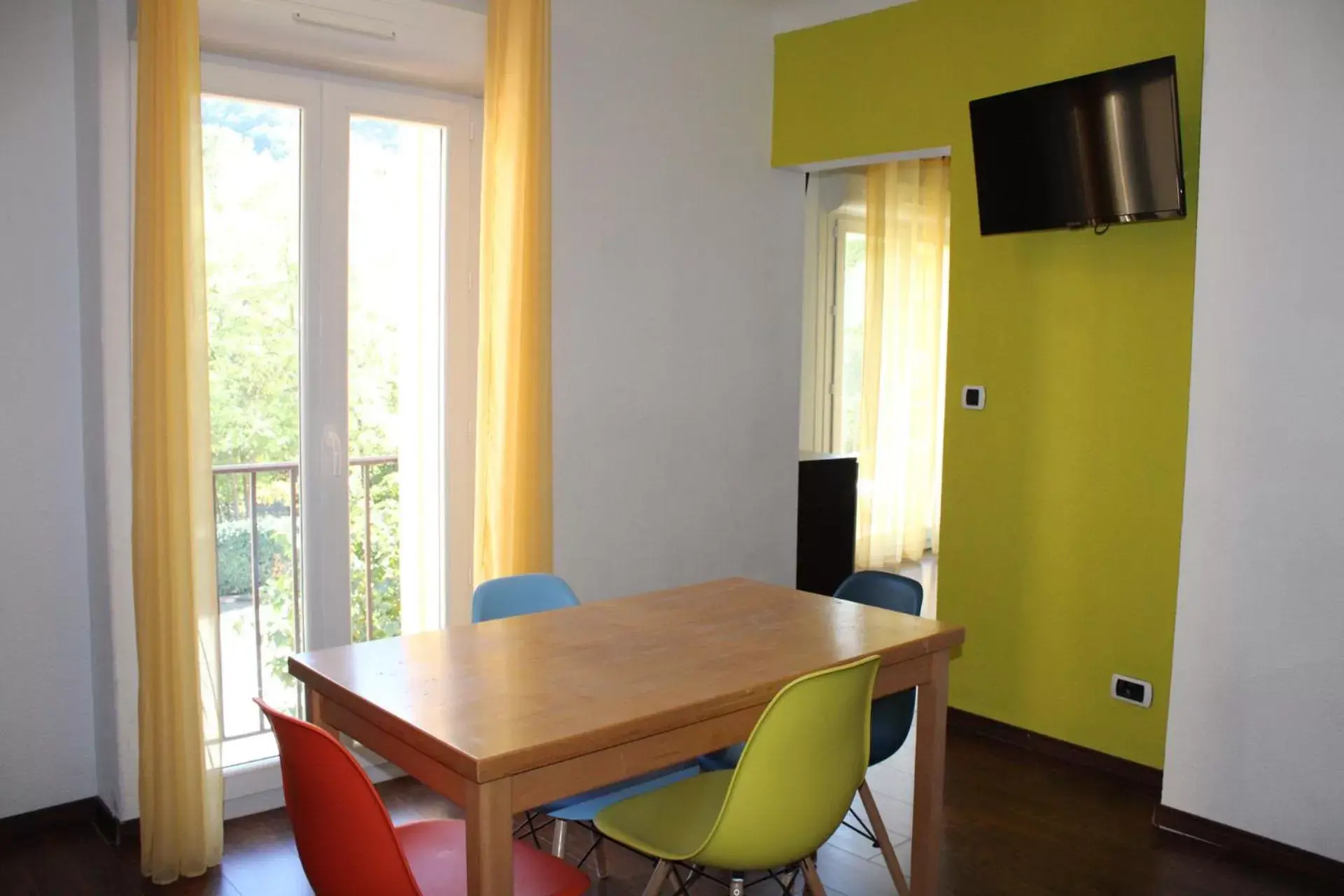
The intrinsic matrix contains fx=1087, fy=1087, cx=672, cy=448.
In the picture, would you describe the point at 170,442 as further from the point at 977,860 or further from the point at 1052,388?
the point at 1052,388

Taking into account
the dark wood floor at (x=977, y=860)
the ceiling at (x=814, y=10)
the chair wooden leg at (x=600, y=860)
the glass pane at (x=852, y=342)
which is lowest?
the dark wood floor at (x=977, y=860)

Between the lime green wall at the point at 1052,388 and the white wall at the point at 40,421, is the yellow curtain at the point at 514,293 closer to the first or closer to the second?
the white wall at the point at 40,421

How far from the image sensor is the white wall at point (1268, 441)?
10.3 ft

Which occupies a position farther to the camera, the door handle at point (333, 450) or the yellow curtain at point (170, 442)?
the door handle at point (333, 450)

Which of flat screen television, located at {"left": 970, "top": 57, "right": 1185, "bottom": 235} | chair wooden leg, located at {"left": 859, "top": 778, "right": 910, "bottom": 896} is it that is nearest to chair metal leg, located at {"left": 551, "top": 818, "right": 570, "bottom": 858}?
chair wooden leg, located at {"left": 859, "top": 778, "right": 910, "bottom": 896}

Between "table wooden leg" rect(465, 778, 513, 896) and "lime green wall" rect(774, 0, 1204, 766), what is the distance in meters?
2.79

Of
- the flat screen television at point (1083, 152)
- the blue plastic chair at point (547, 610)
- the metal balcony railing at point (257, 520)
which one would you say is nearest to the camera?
the blue plastic chair at point (547, 610)

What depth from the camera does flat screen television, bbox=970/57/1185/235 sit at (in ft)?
11.2

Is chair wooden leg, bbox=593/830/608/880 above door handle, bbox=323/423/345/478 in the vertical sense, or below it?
below

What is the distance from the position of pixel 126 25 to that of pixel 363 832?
2465 mm

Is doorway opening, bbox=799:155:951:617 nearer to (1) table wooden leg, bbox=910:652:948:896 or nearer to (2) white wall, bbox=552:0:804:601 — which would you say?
(2) white wall, bbox=552:0:804:601

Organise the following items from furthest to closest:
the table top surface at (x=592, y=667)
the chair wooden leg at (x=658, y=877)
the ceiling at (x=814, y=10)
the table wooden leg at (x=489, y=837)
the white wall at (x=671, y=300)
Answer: the ceiling at (x=814, y=10) → the white wall at (x=671, y=300) → the chair wooden leg at (x=658, y=877) → the table top surface at (x=592, y=667) → the table wooden leg at (x=489, y=837)

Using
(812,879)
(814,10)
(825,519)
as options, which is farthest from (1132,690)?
(814,10)

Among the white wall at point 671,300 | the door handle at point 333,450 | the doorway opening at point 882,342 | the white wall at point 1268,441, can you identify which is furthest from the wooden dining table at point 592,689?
the doorway opening at point 882,342
